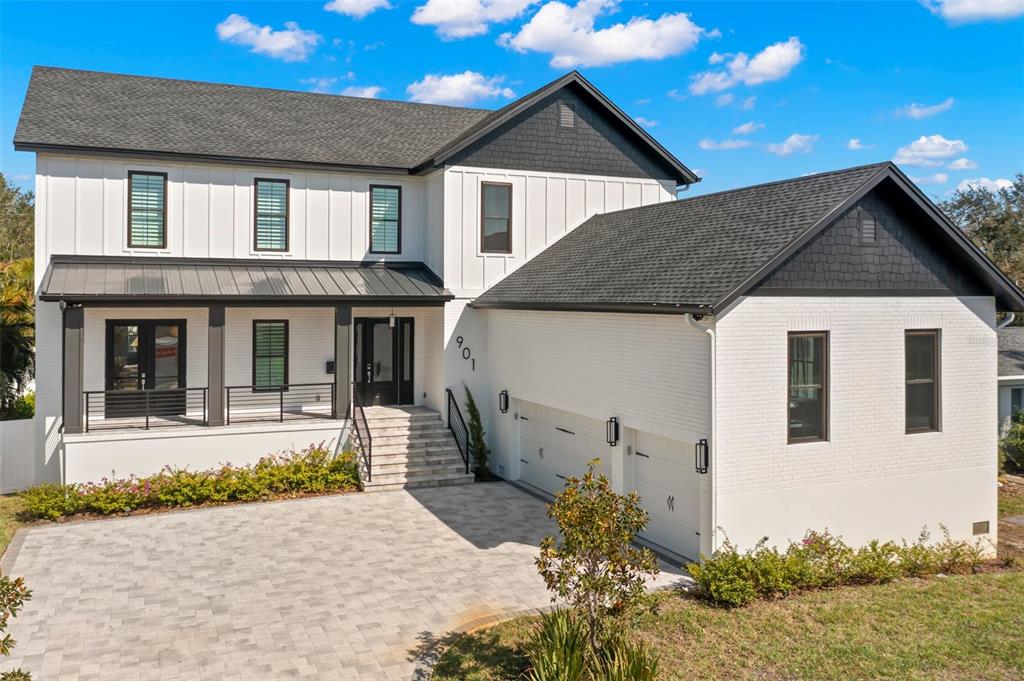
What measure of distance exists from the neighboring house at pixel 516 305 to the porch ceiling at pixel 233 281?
8 centimetres

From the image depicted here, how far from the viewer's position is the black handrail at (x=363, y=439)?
17.5 meters

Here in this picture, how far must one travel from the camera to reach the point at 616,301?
13.1 metres

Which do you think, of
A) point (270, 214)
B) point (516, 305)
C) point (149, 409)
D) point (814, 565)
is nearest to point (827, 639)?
point (814, 565)

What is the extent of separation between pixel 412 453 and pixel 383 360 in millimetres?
3509

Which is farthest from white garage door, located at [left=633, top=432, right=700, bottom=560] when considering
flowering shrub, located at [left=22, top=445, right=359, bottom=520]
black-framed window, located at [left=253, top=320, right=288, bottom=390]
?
black-framed window, located at [left=253, top=320, right=288, bottom=390]

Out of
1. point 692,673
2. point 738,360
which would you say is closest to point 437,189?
point 738,360

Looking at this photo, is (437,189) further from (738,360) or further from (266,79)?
(266,79)

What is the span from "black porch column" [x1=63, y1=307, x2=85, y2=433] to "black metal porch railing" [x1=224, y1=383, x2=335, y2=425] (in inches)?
121

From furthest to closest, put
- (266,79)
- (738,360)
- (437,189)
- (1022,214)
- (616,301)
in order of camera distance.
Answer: (1022,214) → (266,79) → (437,189) → (616,301) → (738,360)

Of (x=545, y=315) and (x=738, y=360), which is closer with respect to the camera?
(x=738, y=360)

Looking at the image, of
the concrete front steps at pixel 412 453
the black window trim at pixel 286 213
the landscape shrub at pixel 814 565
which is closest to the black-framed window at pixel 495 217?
the concrete front steps at pixel 412 453

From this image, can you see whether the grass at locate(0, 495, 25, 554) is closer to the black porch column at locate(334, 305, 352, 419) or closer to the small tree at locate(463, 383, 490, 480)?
the black porch column at locate(334, 305, 352, 419)

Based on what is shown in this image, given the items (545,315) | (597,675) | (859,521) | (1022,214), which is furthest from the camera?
(1022,214)

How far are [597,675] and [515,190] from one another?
14.1m
